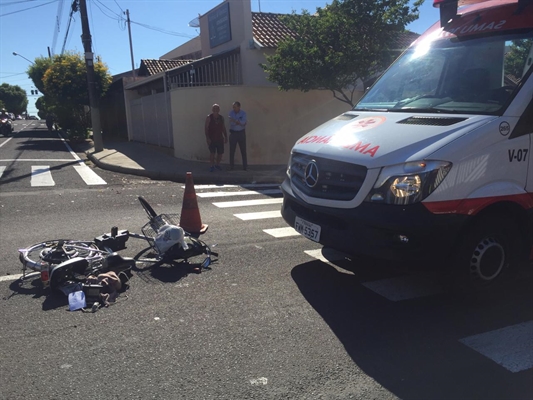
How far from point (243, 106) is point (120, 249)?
9.72 metres

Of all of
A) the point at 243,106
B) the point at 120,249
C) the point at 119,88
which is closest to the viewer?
the point at 120,249

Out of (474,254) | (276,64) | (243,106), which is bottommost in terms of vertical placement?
(474,254)

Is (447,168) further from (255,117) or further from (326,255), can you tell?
(255,117)

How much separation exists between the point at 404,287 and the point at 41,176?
10.7 meters

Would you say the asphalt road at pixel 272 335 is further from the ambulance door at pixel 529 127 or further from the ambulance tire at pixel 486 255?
the ambulance door at pixel 529 127

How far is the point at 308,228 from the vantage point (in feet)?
15.4

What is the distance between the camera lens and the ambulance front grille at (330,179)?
4.21 metres

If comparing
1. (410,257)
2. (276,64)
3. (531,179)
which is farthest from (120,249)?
(276,64)

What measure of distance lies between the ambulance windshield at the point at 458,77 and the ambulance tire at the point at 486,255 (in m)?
1.04

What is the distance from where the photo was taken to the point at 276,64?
13.8 metres

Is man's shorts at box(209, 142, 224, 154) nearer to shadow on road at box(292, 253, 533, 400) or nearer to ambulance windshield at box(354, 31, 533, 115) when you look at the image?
ambulance windshield at box(354, 31, 533, 115)

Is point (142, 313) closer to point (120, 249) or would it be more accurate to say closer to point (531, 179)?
point (120, 249)

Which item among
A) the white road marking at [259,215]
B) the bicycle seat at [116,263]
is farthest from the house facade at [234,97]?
the bicycle seat at [116,263]

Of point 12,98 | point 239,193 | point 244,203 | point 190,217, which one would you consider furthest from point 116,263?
point 12,98
